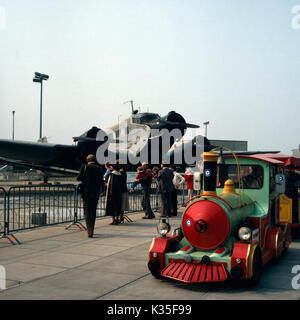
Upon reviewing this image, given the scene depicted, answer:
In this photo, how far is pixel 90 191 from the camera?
939 centimetres

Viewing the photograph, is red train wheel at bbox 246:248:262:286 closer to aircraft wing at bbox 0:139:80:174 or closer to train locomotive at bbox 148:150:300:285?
train locomotive at bbox 148:150:300:285

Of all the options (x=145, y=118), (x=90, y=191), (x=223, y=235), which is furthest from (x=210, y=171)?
(x=145, y=118)

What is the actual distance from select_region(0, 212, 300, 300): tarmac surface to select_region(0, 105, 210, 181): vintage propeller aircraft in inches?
480

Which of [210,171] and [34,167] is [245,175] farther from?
[34,167]

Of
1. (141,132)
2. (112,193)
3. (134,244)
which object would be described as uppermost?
(141,132)

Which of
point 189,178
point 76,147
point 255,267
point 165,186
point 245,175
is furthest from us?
point 76,147

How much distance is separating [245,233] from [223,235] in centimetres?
31

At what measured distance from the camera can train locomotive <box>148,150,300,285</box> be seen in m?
5.25

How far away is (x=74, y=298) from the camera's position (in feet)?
16.0

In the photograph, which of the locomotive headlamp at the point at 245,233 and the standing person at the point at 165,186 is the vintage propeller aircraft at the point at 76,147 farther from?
the locomotive headlamp at the point at 245,233

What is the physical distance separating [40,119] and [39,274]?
1603 inches

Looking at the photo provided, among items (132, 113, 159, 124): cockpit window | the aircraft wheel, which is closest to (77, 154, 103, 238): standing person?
the aircraft wheel
